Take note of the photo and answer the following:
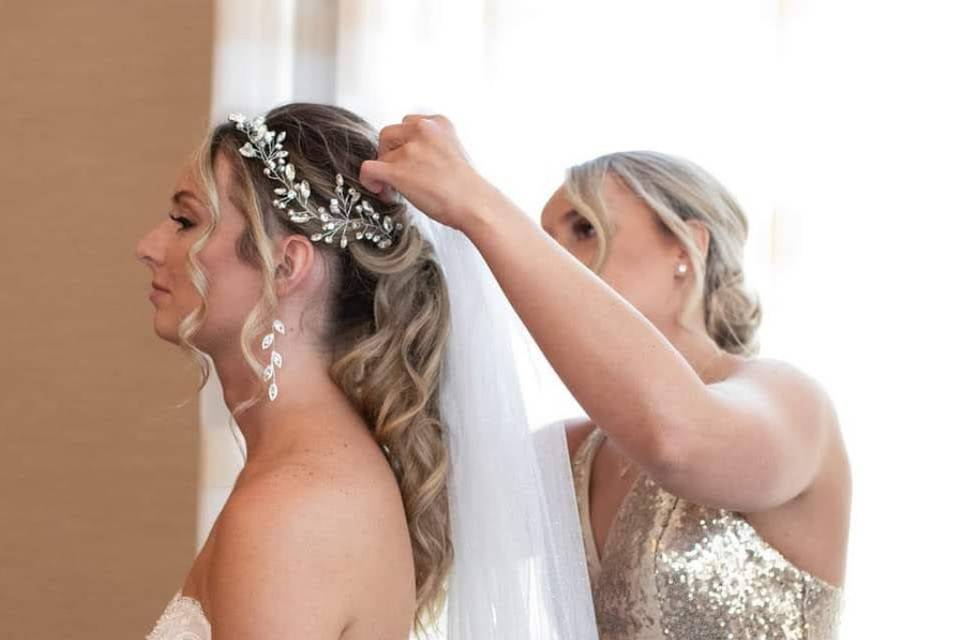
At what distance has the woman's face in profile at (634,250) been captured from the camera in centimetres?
205

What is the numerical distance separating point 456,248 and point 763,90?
1328 mm

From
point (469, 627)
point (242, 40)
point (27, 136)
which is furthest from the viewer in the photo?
point (27, 136)

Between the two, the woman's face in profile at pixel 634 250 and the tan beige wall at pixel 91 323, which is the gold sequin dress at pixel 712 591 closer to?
the woman's face in profile at pixel 634 250

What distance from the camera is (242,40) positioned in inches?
112

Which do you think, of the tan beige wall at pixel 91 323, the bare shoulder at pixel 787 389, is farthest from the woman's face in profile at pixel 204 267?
the tan beige wall at pixel 91 323

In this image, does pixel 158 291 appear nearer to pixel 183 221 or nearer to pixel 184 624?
pixel 183 221

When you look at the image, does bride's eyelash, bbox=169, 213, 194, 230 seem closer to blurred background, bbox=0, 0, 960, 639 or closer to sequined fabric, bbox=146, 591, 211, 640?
sequined fabric, bbox=146, 591, 211, 640

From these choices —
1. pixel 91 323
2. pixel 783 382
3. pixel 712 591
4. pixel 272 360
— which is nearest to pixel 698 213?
pixel 783 382

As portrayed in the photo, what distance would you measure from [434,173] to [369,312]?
0.98ft

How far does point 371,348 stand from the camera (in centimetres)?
155

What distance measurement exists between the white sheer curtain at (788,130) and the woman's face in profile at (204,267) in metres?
1.04

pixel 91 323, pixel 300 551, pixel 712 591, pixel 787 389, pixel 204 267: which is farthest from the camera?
pixel 91 323

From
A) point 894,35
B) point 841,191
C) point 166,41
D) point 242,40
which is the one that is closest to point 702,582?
point 841,191

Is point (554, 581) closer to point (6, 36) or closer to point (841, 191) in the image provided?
point (841, 191)
